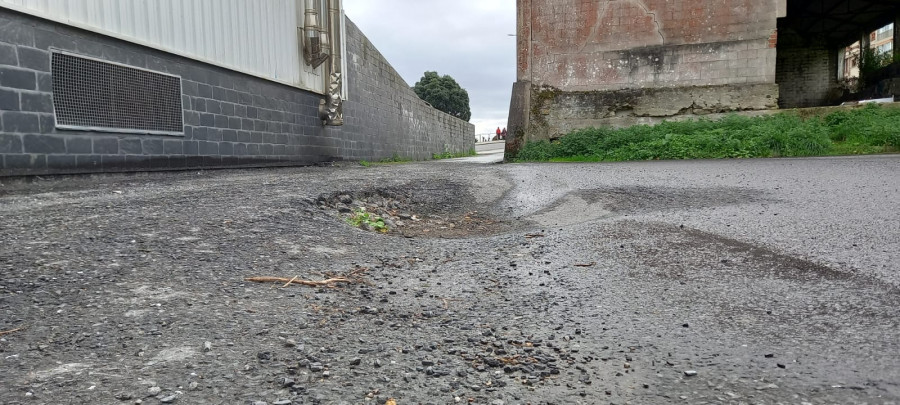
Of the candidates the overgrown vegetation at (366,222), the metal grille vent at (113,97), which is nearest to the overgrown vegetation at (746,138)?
the overgrown vegetation at (366,222)

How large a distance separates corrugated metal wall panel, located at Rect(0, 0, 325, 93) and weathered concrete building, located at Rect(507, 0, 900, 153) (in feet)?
17.5

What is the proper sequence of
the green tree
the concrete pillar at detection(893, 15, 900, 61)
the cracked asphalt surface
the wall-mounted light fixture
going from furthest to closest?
the green tree, the concrete pillar at detection(893, 15, 900, 61), the wall-mounted light fixture, the cracked asphalt surface

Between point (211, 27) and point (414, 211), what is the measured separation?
196 inches

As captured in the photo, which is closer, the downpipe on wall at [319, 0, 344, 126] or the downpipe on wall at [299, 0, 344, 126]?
the downpipe on wall at [299, 0, 344, 126]

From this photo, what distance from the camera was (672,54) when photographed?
463 inches

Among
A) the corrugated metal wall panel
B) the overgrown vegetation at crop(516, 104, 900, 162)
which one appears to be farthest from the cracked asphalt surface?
the overgrown vegetation at crop(516, 104, 900, 162)

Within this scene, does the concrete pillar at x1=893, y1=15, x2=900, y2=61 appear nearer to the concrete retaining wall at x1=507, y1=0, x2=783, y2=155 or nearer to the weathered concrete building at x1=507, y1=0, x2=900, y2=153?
the weathered concrete building at x1=507, y1=0, x2=900, y2=153

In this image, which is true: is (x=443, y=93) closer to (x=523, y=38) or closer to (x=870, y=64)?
(x=870, y=64)

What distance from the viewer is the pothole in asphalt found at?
425 centimetres

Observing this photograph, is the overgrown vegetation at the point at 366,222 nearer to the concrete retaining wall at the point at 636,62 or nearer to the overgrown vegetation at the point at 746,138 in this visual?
the overgrown vegetation at the point at 746,138

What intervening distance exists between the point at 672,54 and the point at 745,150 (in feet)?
11.5

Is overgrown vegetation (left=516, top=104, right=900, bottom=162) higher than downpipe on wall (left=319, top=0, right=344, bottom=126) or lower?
lower

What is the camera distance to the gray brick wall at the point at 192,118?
5.16 m

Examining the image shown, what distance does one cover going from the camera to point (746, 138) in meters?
9.59
